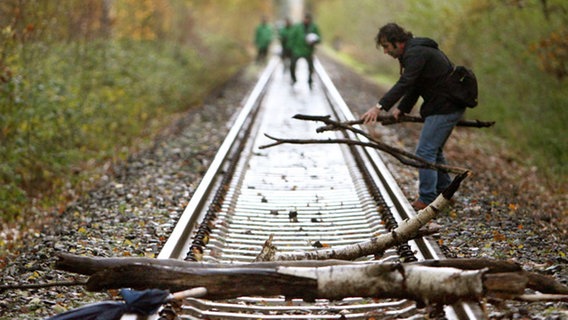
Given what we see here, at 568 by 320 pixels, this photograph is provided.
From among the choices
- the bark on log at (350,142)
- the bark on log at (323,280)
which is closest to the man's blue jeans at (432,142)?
the bark on log at (350,142)

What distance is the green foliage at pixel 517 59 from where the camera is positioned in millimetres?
14242

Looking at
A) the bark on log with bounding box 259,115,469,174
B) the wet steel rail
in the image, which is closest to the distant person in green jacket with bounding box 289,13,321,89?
the wet steel rail

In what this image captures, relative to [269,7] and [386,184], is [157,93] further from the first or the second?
[269,7]

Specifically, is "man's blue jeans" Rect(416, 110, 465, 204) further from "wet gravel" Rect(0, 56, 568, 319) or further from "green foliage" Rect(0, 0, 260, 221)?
"green foliage" Rect(0, 0, 260, 221)

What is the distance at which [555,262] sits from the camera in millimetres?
6121

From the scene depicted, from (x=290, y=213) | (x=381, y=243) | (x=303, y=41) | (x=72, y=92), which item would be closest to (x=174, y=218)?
(x=290, y=213)

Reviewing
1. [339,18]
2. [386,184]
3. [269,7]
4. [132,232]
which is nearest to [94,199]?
[132,232]

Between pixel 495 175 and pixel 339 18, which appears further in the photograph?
pixel 339 18

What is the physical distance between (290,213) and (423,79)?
6.42 ft

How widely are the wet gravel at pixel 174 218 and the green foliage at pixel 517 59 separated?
5.09ft

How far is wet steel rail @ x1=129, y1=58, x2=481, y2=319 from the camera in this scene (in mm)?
5293

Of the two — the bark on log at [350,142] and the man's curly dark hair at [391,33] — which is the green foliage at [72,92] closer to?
the man's curly dark hair at [391,33]

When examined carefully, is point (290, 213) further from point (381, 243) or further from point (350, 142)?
point (350, 142)

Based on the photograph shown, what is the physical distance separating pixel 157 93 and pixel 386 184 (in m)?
11.2
